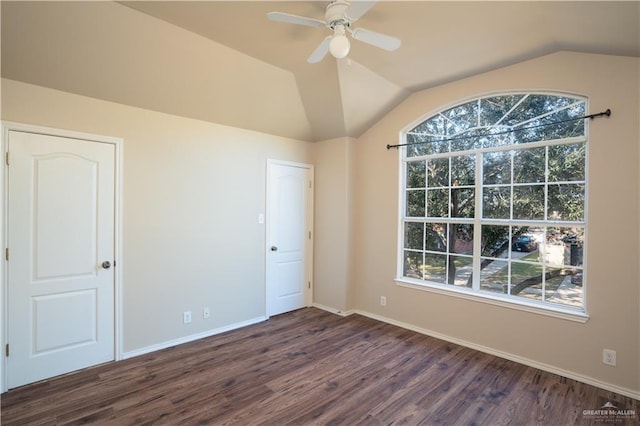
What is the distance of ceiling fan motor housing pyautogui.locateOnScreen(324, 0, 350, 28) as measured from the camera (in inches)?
79.6

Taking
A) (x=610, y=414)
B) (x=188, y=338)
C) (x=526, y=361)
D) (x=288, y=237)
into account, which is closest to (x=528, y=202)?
(x=526, y=361)

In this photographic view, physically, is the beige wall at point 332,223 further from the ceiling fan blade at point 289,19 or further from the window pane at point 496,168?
the ceiling fan blade at point 289,19

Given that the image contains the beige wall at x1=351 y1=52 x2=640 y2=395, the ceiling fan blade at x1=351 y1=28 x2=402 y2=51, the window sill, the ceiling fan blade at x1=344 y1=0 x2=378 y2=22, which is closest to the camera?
the ceiling fan blade at x1=344 y1=0 x2=378 y2=22

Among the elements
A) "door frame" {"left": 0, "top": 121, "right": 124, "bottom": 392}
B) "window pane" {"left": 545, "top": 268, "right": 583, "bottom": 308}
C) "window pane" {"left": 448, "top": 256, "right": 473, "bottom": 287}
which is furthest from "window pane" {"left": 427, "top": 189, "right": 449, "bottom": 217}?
"door frame" {"left": 0, "top": 121, "right": 124, "bottom": 392}

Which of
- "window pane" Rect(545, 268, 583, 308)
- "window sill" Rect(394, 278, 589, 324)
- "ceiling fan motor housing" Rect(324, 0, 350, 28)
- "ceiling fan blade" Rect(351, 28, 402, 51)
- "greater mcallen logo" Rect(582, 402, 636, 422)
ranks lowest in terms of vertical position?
"greater mcallen logo" Rect(582, 402, 636, 422)

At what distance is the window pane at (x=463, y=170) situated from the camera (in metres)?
3.50

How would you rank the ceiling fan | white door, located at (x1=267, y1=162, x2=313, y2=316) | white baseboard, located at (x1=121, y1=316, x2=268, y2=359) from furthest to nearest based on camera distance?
1. white door, located at (x1=267, y1=162, x2=313, y2=316)
2. white baseboard, located at (x1=121, y1=316, x2=268, y2=359)
3. the ceiling fan

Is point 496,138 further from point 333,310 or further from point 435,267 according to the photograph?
point 333,310

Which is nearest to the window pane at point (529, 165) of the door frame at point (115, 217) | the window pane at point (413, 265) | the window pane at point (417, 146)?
the window pane at point (417, 146)

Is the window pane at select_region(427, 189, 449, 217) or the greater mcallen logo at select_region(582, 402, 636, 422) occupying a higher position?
the window pane at select_region(427, 189, 449, 217)

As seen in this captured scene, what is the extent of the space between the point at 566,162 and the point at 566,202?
Answer: 14.5 inches

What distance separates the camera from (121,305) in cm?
308

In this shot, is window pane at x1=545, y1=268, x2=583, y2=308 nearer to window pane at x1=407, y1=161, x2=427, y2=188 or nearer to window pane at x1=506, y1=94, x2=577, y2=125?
window pane at x1=506, y1=94, x2=577, y2=125

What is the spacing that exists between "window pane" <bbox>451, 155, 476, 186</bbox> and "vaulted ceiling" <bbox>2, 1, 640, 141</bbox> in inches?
35.2
